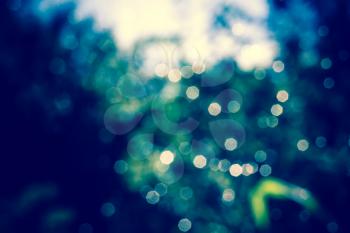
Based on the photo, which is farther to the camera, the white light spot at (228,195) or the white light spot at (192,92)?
the white light spot at (192,92)

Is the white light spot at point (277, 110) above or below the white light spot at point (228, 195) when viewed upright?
above

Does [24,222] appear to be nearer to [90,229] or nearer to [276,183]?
[90,229]

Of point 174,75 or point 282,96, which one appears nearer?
point 282,96

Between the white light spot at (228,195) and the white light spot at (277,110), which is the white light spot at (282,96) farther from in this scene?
the white light spot at (228,195)

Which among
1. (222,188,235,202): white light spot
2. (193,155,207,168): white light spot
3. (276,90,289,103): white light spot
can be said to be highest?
(276,90,289,103): white light spot

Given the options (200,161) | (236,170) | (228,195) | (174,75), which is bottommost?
(228,195)

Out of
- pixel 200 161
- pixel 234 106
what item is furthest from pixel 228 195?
pixel 234 106

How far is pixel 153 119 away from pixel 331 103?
2.11 meters

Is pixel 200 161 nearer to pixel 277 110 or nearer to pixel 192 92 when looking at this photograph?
pixel 192 92

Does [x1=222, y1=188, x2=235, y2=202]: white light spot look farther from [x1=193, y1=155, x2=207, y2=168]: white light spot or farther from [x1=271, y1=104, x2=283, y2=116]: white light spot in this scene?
[x1=271, y1=104, x2=283, y2=116]: white light spot

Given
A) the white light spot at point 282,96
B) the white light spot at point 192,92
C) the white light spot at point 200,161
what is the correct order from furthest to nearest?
1. the white light spot at point 192,92
2. the white light spot at point 200,161
3. the white light spot at point 282,96

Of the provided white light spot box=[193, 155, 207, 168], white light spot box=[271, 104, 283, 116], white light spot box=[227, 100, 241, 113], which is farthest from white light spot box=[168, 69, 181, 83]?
white light spot box=[271, 104, 283, 116]

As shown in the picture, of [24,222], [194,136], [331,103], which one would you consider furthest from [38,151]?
[331,103]

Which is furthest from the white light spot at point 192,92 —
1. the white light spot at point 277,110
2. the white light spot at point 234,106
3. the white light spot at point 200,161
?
the white light spot at point 277,110
